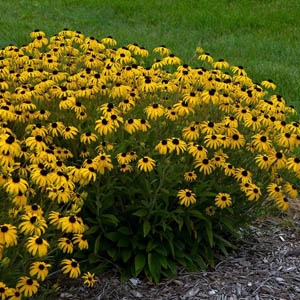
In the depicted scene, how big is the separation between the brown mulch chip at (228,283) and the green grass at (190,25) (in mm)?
4163

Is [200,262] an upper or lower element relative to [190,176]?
lower

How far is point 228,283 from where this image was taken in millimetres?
4070

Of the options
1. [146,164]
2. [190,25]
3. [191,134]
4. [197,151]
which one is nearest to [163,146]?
[146,164]

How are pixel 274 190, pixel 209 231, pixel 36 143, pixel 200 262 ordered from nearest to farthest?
1. pixel 36 143
2. pixel 274 190
3. pixel 209 231
4. pixel 200 262

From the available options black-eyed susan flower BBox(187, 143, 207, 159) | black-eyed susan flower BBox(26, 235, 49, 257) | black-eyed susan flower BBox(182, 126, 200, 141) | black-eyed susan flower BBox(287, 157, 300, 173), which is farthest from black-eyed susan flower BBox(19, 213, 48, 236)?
black-eyed susan flower BBox(287, 157, 300, 173)

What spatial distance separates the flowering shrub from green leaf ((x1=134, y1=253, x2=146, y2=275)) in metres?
0.01

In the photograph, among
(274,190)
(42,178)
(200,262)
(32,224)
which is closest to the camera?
(32,224)

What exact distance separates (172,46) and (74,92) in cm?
536

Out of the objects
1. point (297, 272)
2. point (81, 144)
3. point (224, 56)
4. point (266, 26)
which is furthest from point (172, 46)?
point (297, 272)

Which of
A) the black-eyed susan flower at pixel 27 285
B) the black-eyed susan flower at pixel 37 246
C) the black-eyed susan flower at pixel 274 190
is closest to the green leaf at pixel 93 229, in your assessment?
the black-eyed susan flower at pixel 27 285

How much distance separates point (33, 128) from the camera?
3.98 m

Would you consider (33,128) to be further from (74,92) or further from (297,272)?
(297,272)

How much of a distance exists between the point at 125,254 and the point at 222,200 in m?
0.87

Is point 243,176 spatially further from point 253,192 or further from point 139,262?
point 139,262
